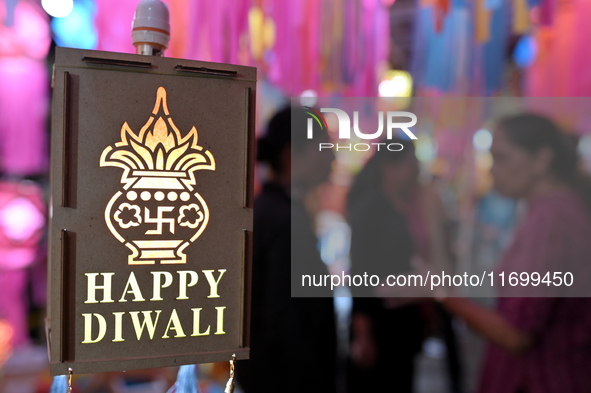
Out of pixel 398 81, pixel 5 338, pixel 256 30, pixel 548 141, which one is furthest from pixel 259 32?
pixel 398 81

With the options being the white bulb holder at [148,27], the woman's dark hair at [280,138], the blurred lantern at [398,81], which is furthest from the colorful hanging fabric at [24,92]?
the blurred lantern at [398,81]

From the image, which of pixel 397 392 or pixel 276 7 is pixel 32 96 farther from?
pixel 397 392

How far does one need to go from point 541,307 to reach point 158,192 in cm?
111

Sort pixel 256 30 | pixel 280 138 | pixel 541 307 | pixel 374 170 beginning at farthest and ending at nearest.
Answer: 1. pixel 374 170
2. pixel 256 30
3. pixel 280 138
4. pixel 541 307

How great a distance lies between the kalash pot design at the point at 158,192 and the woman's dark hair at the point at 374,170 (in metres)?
1.15

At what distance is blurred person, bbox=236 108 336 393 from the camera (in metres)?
1.17

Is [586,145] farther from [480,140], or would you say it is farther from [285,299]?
[285,299]

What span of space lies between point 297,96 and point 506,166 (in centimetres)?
75

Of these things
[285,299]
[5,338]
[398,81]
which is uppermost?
[398,81]

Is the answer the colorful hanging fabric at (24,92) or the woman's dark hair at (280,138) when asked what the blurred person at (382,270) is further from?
the colorful hanging fabric at (24,92)

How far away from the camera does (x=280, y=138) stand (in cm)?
126

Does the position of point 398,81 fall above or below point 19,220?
above

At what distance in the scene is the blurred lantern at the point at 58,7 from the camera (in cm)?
149

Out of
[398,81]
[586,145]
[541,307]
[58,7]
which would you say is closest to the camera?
[541,307]
